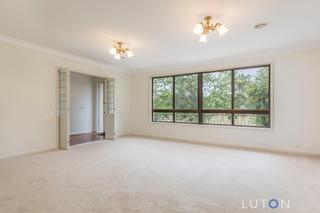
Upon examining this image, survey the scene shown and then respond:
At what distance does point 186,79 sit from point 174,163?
11.0 ft

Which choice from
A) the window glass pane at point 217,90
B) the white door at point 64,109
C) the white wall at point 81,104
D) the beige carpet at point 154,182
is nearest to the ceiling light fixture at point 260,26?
the window glass pane at point 217,90

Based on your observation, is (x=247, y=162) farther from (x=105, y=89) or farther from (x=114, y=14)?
(x=105, y=89)

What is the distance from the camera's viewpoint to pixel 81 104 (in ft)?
26.4

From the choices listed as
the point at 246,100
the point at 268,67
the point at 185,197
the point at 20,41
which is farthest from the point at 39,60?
the point at 268,67

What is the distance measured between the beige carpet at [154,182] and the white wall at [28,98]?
18.9 inches

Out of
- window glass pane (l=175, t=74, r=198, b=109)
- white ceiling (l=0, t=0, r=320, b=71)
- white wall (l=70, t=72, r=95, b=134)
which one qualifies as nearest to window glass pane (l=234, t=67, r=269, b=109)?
white ceiling (l=0, t=0, r=320, b=71)

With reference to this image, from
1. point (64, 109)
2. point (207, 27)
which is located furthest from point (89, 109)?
point (207, 27)

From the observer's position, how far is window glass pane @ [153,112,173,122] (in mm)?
6637

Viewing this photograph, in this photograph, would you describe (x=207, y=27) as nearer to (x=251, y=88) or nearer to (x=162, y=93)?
(x=251, y=88)

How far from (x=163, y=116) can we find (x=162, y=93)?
2.75ft

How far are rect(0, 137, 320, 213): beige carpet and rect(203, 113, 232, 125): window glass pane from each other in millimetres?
1269

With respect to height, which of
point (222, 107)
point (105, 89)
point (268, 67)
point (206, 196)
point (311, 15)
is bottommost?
point (206, 196)

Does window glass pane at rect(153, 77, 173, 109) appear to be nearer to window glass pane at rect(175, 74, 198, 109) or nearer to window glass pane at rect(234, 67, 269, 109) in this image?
window glass pane at rect(175, 74, 198, 109)

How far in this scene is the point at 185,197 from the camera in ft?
7.73
